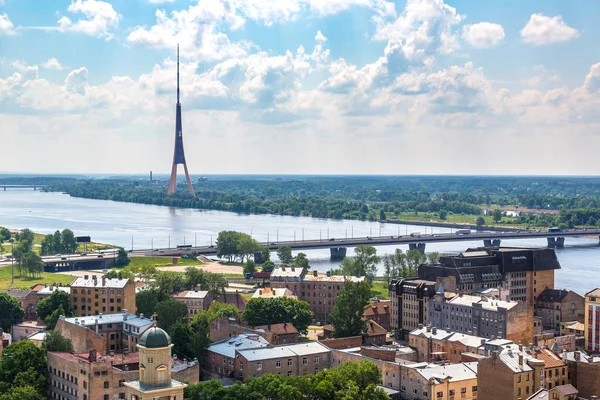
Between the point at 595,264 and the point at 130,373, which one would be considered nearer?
the point at 130,373

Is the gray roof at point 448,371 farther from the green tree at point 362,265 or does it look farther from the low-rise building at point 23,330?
the green tree at point 362,265

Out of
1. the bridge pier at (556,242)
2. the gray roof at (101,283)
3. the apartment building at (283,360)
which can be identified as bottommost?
the bridge pier at (556,242)

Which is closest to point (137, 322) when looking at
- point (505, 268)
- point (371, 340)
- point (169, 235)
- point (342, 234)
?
point (371, 340)

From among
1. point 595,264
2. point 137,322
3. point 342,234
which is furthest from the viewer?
point 342,234

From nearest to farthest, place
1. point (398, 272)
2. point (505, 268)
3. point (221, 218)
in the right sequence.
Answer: point (505, 268), point (398, 272), point (221, 218)

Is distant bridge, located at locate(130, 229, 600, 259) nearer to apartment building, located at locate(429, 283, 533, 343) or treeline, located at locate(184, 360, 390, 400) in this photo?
apartment building, located at locate(429, 283, 533, 343)

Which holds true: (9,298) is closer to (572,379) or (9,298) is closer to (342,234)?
(572,379)

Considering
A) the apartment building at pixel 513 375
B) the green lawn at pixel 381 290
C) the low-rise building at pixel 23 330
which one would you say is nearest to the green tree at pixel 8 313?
the low-rise building at pixel 23 330
